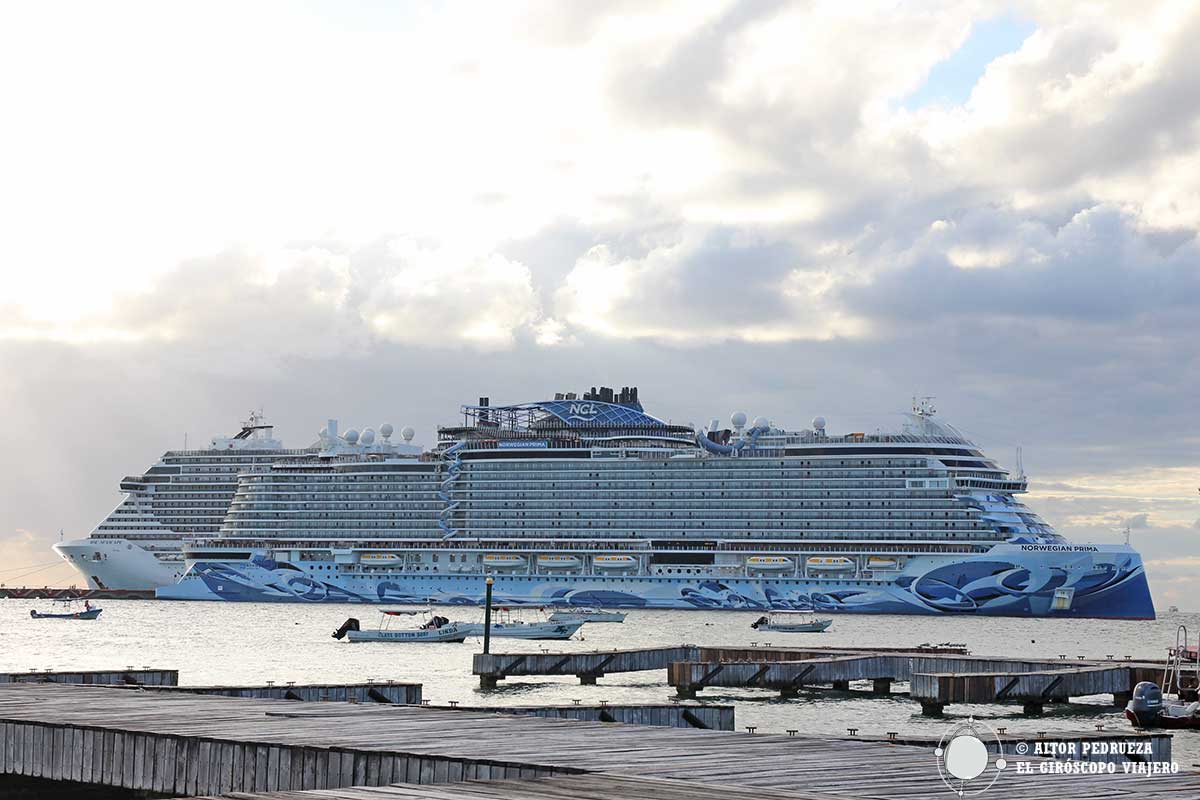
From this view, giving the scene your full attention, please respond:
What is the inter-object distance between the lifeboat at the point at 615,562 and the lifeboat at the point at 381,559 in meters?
17.2

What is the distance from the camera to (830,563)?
11100 cm

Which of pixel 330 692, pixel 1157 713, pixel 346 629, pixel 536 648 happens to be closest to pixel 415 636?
pixel 346 629

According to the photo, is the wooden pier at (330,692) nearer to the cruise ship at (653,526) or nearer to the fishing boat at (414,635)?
the fishing boat at (414,635)

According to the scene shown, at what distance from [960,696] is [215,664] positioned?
3115cm

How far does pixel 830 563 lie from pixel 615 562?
16242mm

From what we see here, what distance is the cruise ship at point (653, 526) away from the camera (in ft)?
350

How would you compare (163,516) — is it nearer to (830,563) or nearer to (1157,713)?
(830,563)

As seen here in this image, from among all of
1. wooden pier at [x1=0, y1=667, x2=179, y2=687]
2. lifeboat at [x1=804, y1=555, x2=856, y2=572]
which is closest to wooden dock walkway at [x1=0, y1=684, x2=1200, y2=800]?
wooden pier at [x1=0, y1=667, x2=179, y2=687]

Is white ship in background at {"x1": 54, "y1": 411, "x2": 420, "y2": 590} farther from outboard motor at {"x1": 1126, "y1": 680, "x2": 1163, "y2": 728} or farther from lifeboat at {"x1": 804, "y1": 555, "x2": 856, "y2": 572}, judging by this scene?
outboard motor at {"x1": 1126, "y1": 680, "x2": 1163, "y2": 728}

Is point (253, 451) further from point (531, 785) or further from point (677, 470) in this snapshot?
point (531, 785)

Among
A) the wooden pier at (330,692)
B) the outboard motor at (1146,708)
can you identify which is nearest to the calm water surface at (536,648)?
the outboard motor at (1146,708)

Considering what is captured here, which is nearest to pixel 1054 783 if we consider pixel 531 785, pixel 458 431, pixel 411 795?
pixel 531 785

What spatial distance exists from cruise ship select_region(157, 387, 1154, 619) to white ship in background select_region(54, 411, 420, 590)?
432 centimetres

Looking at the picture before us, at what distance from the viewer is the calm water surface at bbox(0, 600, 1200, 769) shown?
143 feet
